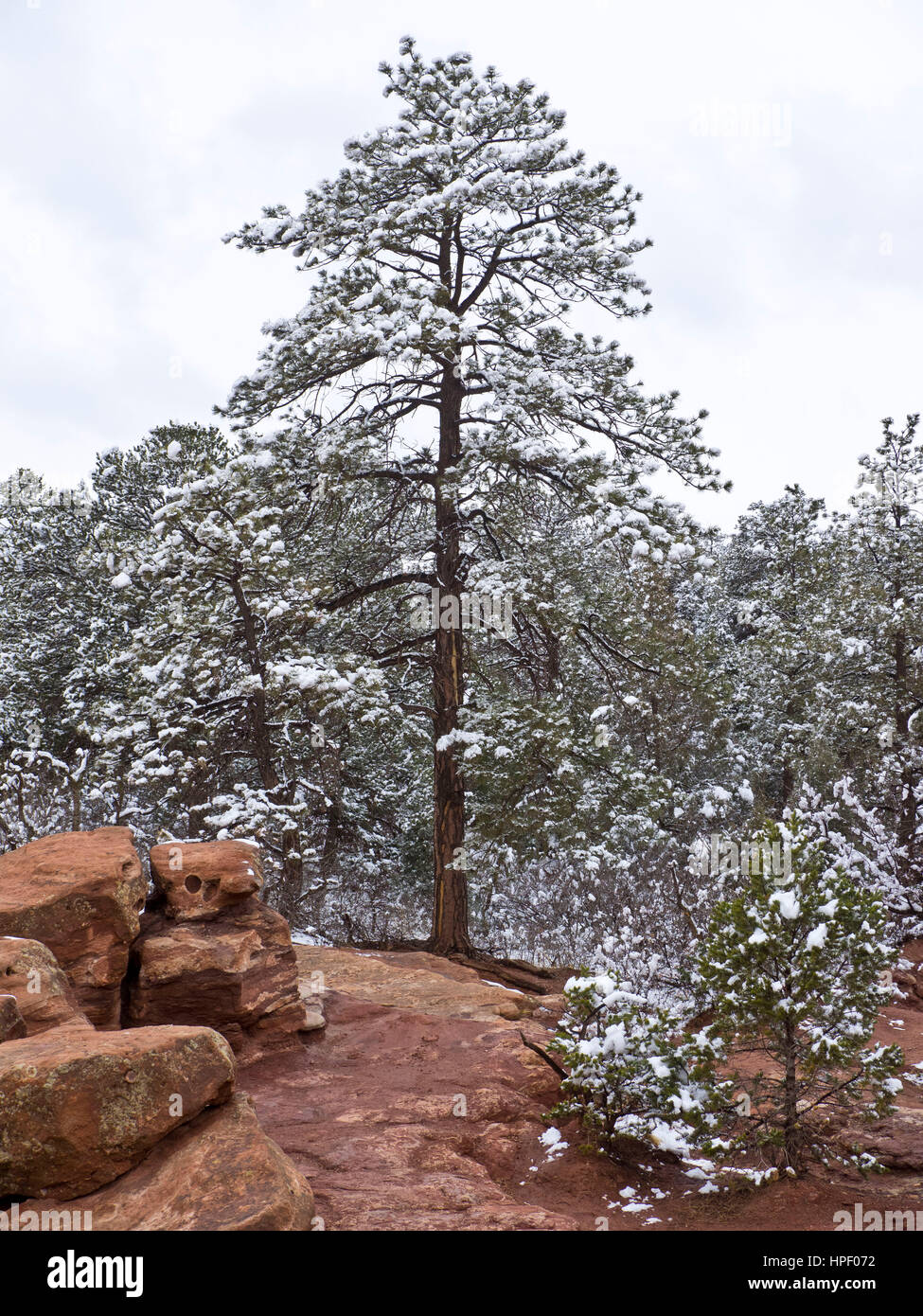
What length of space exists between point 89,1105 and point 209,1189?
0.60 meters

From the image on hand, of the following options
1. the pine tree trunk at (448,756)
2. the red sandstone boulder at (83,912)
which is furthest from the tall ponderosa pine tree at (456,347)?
the red sandstone boulder at (83,912)

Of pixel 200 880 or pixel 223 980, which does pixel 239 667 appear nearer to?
pixel 200 880

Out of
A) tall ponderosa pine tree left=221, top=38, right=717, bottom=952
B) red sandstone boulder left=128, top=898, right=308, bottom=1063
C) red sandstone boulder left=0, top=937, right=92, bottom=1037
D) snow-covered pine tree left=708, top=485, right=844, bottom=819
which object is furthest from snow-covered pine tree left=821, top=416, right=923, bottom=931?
red sandstone boulder left=0, top=937, right=92, bottom=1037

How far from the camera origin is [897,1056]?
4.68 meters

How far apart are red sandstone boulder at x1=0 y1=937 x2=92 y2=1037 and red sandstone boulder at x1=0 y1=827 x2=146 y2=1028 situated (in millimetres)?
714

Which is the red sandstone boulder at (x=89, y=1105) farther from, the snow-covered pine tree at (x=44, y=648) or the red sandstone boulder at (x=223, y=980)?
the snow-covered pine tree at (x=44, y=648)

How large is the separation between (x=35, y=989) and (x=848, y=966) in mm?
4374

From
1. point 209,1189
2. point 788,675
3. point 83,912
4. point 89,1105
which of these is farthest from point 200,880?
point 788,675

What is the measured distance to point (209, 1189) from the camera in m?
3.51

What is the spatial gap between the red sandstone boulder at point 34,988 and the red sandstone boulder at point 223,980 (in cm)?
120

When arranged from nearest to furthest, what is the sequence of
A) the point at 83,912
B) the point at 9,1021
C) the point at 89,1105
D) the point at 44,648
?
1. the point at 89,1105
2. the point at 9,1021
3. the point at 83,912
4. the point at 44,648

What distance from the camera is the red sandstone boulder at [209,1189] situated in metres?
3.37
